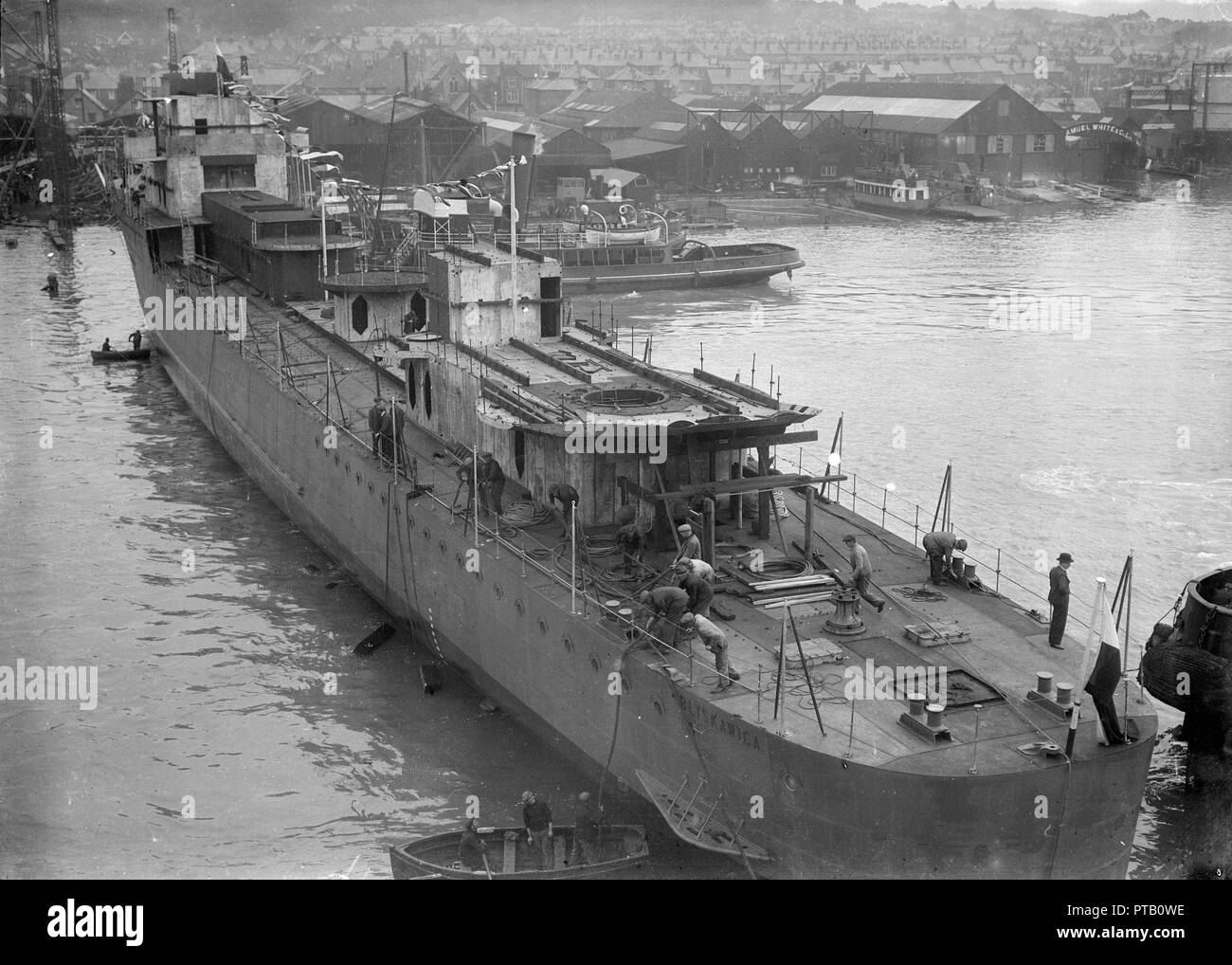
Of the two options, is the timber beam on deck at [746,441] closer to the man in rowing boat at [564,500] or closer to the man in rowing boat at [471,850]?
the man in rowing boat at [564,500]

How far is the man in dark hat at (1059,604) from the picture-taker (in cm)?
1983

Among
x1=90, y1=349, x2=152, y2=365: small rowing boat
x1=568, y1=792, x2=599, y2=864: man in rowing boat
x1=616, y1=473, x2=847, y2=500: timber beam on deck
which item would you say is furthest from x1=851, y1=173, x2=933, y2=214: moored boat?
x1=568, y1=792, x2=599, y2=864: man in rowing boat

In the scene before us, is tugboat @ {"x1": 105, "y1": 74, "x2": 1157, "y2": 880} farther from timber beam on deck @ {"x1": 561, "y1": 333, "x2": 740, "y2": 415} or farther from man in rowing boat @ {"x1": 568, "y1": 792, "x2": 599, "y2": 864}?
man in rowing boat @ {"x1": 568, "y1": 792, "x2": 599, "y2": 864}

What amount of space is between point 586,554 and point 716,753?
4534 millimetres

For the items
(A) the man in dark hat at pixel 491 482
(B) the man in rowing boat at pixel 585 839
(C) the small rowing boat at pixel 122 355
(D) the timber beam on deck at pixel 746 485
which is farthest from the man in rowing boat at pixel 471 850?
(C) the small rowing boat at pixel 122 355

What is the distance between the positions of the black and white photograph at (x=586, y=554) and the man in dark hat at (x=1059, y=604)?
7cm

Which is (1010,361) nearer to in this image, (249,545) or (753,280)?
(753,280)

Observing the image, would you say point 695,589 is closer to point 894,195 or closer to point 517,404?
point 517,404

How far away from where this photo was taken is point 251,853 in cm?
2033

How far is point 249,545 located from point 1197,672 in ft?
68.3

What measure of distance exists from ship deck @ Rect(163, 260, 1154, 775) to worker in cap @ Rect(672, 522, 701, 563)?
83 cm

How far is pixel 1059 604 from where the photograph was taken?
19938 millimetres

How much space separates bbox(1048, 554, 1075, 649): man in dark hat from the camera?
19828mm
